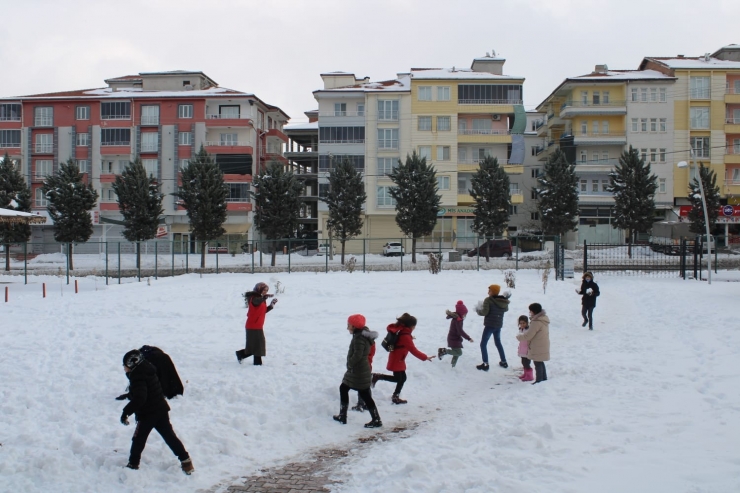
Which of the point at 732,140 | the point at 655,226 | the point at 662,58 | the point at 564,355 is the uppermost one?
the point at 662,58

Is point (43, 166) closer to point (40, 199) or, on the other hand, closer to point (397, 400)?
point (40, 199)

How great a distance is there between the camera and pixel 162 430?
22.0ft

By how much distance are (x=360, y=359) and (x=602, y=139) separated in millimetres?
57037

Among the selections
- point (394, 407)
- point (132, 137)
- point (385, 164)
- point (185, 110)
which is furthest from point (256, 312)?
point (132, 137)

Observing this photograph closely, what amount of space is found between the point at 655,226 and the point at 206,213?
116 ft

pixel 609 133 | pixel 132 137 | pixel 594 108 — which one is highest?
pixel 594 108

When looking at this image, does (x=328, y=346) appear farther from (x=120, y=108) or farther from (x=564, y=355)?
(x=120, y=108)

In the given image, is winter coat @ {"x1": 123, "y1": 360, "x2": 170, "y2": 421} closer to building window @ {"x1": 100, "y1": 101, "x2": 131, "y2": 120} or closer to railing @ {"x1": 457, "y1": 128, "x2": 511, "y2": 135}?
railing @ {"x1": 457, "y1": 128, "x2": 511, "y2": 135}

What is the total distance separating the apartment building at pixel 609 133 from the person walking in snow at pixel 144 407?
56.2 metres

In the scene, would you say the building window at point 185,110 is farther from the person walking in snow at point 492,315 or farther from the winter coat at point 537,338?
the winter coat at point 537,338

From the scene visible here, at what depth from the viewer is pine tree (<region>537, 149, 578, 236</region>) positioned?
1975 inches

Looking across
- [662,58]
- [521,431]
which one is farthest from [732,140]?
[521,431]

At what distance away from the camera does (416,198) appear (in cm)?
4522

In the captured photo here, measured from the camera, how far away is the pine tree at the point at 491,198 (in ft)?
160
